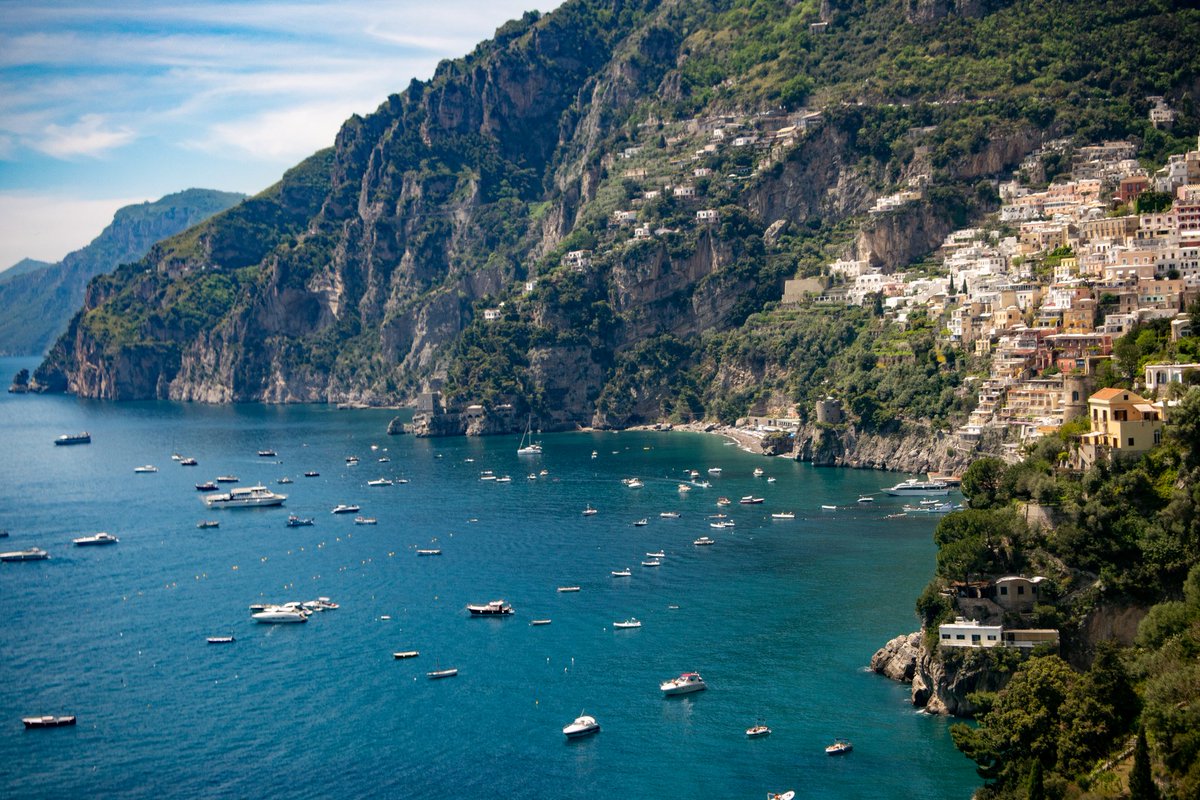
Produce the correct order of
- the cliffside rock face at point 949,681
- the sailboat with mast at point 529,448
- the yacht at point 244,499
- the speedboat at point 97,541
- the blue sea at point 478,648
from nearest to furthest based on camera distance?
the blue sea at point 478,648
the cliffside rock face at point 949,681
the speedboat at point 97,541
the yacht at point 244,499
the sailboat with mast at point 529,448

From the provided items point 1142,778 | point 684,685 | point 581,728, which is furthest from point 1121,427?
point 581,728

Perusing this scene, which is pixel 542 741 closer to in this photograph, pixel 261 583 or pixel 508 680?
pixel 508 680

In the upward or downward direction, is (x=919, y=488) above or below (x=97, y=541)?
above

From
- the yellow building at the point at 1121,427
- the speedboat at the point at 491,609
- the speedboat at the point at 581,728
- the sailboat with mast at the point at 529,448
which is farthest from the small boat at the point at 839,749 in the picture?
the sailboat with mast at the point at 529,448

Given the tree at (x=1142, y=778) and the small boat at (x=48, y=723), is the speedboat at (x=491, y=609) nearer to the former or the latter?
the small boat at (x=48, y=723)

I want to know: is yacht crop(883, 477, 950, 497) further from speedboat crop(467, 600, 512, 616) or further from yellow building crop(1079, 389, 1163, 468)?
yellow building crop(1079, 389, 1163, 468)

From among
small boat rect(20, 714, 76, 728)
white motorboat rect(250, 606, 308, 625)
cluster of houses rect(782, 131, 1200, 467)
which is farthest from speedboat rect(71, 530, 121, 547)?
cluster of houses rect(782, 131, 1200, 467)

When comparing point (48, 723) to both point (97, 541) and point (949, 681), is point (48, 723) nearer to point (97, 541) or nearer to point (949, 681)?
point (949, 681)
